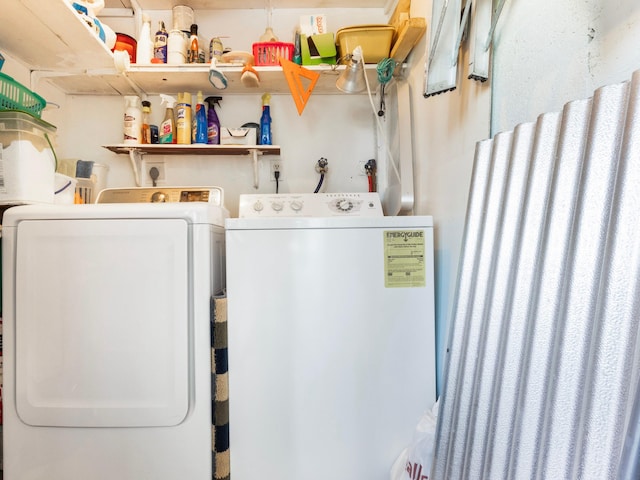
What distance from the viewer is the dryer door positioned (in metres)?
1.04

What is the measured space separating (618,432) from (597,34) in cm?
65

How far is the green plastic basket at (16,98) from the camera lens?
1151 mm

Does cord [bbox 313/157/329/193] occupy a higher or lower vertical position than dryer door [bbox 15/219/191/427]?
higher

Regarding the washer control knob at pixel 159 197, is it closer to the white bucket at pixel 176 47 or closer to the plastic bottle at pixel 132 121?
Result: the plastic bottle at pixel 132 121

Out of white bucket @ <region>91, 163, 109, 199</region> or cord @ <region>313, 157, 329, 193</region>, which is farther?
cord @ <region>313, 157, 329, 193</region>

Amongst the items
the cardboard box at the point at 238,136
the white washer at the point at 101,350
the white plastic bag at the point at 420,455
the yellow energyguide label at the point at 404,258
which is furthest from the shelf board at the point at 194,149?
the white plastic bag at the point at 420,455

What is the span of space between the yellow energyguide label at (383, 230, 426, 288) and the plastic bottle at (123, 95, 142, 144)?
4.97 ft

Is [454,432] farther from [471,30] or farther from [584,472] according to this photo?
[471,30]

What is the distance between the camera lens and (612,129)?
19.5 inches

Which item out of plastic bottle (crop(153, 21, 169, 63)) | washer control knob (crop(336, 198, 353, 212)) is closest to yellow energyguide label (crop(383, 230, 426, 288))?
washer control knob (crop(336, 198, 353, 212))

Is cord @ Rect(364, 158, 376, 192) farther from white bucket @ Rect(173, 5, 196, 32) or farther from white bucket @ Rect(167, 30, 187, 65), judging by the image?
white bucket @ Rect(173, 5, 196, 32)

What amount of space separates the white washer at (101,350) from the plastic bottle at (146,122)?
89cm

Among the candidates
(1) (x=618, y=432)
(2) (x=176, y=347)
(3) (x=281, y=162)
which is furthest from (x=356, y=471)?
(3) (x=281, y=162)

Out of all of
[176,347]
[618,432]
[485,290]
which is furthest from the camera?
[176,347]
